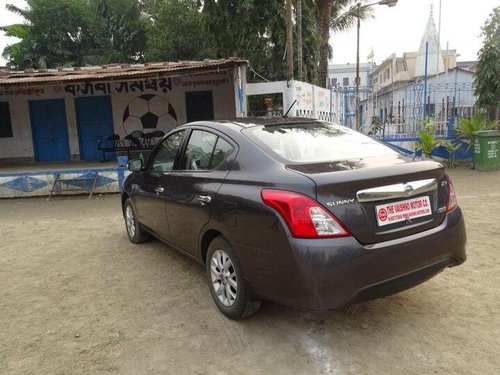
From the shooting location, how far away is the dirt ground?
8.95 ft

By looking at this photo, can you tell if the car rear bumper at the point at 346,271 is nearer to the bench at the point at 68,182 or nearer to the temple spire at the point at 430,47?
the bench at the point at 68,182

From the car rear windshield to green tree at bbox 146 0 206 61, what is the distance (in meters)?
18.9

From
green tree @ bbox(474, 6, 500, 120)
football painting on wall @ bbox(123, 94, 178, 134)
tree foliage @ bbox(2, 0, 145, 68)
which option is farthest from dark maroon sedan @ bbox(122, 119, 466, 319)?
tree foliage @ bbox(2, 0, 145, 68)

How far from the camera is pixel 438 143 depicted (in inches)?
444

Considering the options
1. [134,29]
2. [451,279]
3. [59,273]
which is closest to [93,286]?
[59,273]

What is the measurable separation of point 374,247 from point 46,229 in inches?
227

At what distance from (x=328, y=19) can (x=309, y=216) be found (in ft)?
57.4

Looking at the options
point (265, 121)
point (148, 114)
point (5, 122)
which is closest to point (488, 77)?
point (148, 114)

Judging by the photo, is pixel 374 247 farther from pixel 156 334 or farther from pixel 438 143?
pixel 438 143

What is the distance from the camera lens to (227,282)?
3.26 metres

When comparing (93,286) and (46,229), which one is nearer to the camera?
(93,286)

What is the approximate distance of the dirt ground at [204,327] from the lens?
2729mm

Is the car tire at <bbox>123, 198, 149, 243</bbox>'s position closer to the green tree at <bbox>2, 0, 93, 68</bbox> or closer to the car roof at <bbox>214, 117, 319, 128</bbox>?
the car roof at <bbox>214, 117, 319, 128</bbox>

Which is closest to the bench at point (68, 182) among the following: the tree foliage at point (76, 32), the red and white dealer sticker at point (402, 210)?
the red and white dealer sticker at point (402, 210)
